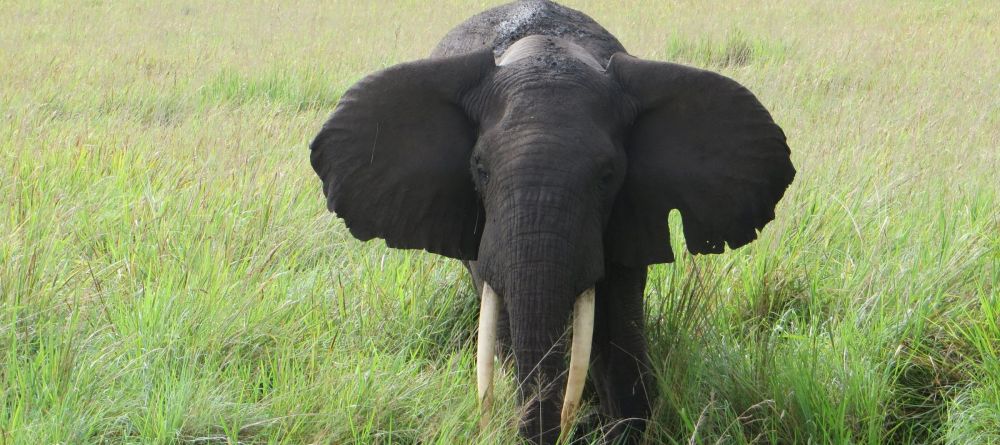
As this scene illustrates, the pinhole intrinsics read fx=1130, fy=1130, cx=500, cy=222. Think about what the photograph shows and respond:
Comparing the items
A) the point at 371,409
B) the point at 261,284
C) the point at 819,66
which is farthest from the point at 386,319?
the point at 819,66

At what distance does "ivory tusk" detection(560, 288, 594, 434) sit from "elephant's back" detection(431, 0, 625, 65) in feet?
2.85

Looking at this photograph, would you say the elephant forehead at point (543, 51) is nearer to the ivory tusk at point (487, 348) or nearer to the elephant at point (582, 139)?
the elephant at point (582, 139)

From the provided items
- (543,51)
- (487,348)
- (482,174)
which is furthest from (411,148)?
(487,348)

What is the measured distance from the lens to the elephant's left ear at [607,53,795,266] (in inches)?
120

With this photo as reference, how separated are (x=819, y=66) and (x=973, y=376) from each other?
17.4ft

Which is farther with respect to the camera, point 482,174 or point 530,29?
point 530,29

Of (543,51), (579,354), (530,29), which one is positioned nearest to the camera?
(579,354)

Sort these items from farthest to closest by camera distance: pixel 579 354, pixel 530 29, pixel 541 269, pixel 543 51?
1. pixel 530 29
2. pixel 543 51
3. pixel 579 354
4. pixel 541 269

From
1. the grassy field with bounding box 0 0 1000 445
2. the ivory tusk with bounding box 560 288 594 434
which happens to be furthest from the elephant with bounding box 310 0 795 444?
the grassy field with bounding box 0 0 1000 445

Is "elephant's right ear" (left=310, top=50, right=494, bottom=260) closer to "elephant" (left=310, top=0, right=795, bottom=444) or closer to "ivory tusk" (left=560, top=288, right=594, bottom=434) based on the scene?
"elephant" (left=310, top=0, right=795, bottom=444)

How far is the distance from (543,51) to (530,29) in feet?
1.72

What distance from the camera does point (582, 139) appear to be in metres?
2.76

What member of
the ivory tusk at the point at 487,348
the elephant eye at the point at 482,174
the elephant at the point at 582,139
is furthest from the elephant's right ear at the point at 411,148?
the ivory tusk at the point at 487,348

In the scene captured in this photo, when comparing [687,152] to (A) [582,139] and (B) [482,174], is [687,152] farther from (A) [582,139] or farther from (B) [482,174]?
(B) [482,174]
